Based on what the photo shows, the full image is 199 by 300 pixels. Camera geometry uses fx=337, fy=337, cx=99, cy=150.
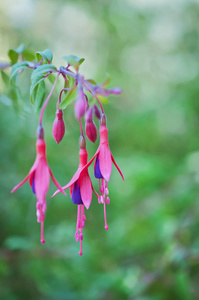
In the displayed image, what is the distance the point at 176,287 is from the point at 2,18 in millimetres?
2078

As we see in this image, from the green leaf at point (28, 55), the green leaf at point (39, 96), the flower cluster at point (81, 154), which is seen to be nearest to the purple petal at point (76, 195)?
the flower cluster at point (81, 154)

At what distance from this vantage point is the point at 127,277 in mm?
1315

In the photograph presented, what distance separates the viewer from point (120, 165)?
199 centimetres

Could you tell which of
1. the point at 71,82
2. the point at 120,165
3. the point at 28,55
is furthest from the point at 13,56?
the point at 120,165

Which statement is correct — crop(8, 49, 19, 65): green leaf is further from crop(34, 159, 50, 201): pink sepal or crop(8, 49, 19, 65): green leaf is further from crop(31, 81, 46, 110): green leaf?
crop(34, 159, 50, 201): pink sepal

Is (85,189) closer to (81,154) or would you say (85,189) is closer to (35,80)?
(81,154)

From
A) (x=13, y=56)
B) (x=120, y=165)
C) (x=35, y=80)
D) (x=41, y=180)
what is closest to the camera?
(x=41, y=180)

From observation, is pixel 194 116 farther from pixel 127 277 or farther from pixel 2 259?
pixel 2 259

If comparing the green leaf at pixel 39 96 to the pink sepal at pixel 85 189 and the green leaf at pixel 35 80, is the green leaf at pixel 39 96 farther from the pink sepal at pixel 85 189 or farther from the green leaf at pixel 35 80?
the pink sepal at pixel 85 189

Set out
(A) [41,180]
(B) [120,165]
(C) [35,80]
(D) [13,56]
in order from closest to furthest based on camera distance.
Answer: (A) [41,180]
(C) [35,80]
(D) [13,56]
(B) [120,165]

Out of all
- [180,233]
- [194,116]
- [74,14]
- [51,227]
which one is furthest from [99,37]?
[180,233]

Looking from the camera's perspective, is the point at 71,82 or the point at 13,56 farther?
the point at 13,56

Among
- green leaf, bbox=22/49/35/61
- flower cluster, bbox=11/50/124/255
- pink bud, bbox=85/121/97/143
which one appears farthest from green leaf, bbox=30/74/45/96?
green leaf, bbox=22/49/35/61

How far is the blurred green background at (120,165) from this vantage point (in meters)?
1.24
